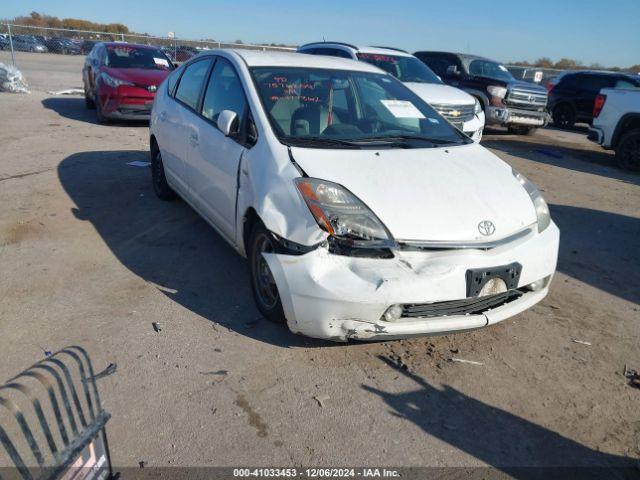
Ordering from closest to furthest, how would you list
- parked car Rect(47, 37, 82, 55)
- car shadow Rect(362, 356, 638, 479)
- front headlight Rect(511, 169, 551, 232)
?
car shadow Rect(362, 356, 638, 479) → front headlight Rect(511, 169, 551, 232) → parked car Rect(47, 37, 82, 55)

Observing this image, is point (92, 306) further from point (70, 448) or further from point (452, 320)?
point (452, 320)

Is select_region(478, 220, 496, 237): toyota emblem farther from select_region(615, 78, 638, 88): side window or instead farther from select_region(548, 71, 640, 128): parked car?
select_region(615, 78, 638, 88): side window

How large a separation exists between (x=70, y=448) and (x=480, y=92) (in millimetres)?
12584

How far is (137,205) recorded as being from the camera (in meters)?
6.00

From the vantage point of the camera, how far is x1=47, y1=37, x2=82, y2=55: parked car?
111 ft

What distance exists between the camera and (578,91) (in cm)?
1549

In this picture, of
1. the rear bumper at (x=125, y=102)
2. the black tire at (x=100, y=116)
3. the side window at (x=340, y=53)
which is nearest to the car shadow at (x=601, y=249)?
the side window at (x=340, y=53)

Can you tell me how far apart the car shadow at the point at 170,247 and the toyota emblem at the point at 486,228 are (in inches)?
45.5

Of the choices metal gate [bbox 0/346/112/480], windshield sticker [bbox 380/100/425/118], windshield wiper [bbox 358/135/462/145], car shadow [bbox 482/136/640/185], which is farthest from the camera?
car shadow [bbox 482/136/640/185]

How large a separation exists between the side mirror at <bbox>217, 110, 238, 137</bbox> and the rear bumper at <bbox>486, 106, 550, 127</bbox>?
10.2 m

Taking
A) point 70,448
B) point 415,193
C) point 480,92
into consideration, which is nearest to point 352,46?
point 480,92

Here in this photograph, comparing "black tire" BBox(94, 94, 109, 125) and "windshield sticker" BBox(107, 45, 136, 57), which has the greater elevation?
"windshield sticker" BBox(107, 45, 136, 57)

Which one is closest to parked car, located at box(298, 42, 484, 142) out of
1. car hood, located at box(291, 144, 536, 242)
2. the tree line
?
car hood, located at box(291, 144, 536, 242)

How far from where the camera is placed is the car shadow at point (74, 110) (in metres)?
11.7
